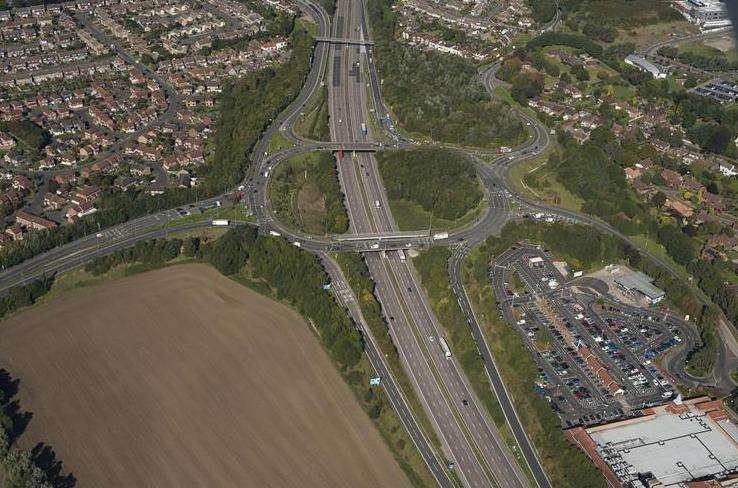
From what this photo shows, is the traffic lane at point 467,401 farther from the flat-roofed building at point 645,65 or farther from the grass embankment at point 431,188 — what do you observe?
the flat-roofed building at point 645,65

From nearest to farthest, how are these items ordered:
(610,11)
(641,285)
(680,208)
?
(641,285)
(680,208)
(610,11)

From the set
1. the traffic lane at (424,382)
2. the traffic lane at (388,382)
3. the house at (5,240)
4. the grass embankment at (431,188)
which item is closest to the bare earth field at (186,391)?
the traffic lane at (388,382)

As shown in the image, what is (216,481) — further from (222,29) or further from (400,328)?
(222,29)

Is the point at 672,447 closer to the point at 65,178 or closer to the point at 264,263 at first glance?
the point at 264,263

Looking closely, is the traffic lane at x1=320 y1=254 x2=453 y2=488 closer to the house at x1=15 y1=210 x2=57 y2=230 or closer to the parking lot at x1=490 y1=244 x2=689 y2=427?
the parking lot at x1=490 y1=244 x2=689 y2=427

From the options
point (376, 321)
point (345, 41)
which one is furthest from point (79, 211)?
point (345, 41)

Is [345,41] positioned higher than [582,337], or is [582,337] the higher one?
[345,41]
